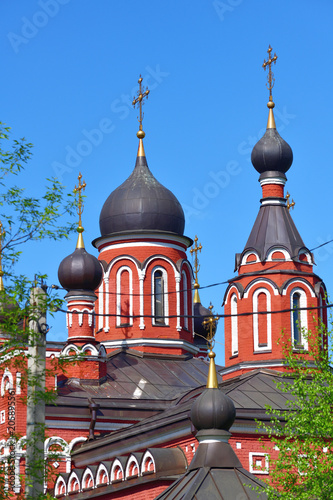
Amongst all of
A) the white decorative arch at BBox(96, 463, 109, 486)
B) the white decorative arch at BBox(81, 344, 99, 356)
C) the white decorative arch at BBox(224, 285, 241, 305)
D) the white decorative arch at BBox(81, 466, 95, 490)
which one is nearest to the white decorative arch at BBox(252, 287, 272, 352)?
the white decorative arch at BBox(224, 285, 241, 305)

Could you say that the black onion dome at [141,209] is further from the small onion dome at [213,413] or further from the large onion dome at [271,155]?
the small onion dome at [213,413]

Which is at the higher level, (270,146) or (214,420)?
(270,146)

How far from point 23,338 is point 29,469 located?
1384 millimetres

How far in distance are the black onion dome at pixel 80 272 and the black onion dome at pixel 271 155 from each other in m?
5.11

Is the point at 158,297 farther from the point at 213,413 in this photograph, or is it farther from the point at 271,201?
the point at 213,413

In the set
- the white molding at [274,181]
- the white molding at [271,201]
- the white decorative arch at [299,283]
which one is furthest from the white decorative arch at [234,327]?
the white molding at [274,181]

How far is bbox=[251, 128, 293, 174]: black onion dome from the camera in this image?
87.0 feet

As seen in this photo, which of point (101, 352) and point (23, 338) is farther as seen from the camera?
point (101, 352)

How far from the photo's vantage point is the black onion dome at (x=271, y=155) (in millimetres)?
26531

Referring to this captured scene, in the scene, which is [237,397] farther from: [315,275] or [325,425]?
[325,425]

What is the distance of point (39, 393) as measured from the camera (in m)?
11.9

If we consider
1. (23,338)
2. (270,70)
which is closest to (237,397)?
(270,70)

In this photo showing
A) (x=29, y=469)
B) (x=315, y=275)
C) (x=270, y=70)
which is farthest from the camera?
(x=270, y=70)

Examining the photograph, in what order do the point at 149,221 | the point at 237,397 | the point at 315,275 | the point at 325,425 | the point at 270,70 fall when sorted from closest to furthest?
the point at 325,425 < the point at 237,397 < the point at 315,275 < the point at 270,70 < the point at 149,221
